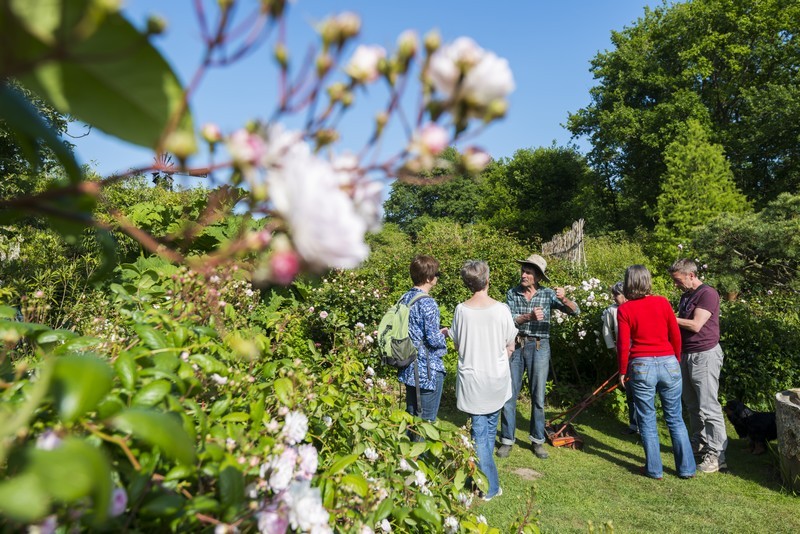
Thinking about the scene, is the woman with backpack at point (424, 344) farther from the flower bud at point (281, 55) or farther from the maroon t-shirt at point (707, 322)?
the flower bud at point (281, 55)

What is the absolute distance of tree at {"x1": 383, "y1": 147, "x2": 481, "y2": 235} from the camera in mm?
37281

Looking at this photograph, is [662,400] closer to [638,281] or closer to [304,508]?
[638,281]

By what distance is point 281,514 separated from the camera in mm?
802

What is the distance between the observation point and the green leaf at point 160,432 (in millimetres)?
497

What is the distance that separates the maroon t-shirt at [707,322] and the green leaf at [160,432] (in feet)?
14.6

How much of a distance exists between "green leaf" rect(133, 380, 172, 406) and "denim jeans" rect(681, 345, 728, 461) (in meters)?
4.39

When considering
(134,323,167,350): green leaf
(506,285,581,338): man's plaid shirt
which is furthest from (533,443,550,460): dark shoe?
(134,323,167,350): green leaf

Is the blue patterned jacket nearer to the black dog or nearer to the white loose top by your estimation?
the white loose top

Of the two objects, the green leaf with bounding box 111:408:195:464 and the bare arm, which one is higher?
the green leaf with bounding box 111:408:195:464

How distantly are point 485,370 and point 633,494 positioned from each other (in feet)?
5.02

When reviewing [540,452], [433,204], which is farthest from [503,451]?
[433,204]

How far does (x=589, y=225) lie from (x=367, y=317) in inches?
795

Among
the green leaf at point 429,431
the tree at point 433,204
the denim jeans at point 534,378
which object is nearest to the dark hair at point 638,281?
the denim jeans at point 534,378

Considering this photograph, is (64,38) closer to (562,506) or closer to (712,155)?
(562,506)
